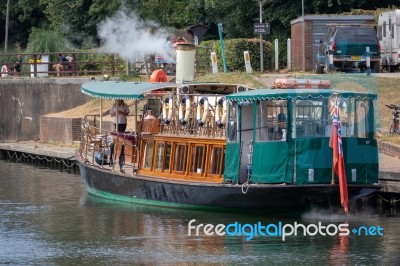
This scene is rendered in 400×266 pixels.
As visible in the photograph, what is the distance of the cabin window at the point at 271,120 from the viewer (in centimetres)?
2728

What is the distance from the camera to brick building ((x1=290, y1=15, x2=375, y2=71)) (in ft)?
156

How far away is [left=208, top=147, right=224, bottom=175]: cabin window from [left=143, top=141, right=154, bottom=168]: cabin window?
2.26 metres

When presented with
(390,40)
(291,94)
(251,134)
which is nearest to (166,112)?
(251,134)

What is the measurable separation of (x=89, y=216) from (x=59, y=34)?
34969 mm

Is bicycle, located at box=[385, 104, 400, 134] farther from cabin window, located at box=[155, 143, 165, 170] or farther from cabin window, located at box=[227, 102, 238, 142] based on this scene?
cabin window, located at box=[155, 143, 165, 170]

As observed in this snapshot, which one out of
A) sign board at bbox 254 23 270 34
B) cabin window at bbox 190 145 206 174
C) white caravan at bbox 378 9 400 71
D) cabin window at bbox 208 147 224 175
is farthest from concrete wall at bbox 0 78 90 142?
cabin window at bbox 208 147 224 175

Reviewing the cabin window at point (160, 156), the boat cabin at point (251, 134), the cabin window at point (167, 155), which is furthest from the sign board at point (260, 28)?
the cabin window at point (167, 155)

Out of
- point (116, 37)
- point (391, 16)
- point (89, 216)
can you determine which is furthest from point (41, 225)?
point (116, 37)

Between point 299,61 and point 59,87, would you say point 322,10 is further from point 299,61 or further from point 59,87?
point 59,87

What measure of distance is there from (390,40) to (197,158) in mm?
18637

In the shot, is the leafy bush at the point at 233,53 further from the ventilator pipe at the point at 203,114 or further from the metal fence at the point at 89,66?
the ventilator pipe at the point at 203,114

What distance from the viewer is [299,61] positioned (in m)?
48.7

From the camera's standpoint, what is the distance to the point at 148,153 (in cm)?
3109

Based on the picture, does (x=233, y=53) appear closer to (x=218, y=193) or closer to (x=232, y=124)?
(x=232, y=124)
